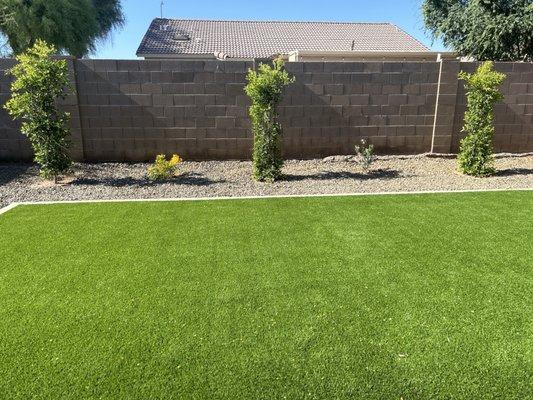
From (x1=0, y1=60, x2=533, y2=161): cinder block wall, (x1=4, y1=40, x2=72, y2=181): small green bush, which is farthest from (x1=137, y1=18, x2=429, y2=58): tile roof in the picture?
(x1=4, y1=40, x2=72, y2=181): small green bush

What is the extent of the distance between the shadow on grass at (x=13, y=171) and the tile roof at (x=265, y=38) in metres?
12.1

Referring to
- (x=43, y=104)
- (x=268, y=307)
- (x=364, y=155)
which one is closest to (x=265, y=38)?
(x=364, y=155)

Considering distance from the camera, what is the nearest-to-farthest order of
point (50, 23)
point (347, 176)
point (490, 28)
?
point (347, 176) < point (490, 28) < point (50, 23)

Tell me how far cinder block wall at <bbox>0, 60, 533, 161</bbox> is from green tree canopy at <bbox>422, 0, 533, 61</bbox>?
8289 mm

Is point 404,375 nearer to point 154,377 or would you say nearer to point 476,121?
point 154,377

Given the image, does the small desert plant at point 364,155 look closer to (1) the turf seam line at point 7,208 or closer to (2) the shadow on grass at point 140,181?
(2) the shadow on grass at point 140,181

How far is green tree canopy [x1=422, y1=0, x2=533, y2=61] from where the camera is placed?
15234 mm

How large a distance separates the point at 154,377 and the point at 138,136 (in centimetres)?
662

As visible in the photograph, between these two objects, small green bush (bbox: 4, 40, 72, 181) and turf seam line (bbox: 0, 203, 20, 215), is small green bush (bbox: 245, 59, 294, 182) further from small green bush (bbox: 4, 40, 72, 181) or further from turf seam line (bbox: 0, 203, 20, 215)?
turf seam line (bbox: 0, 203, 20, 215)

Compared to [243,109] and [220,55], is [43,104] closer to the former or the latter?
[243,109]

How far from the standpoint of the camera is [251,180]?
24.8 feet

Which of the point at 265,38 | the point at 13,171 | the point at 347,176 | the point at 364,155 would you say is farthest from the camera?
the point at 265,38

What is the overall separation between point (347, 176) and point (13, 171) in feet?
20.3

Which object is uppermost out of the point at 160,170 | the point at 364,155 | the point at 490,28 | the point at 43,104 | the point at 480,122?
the point at 490,28
